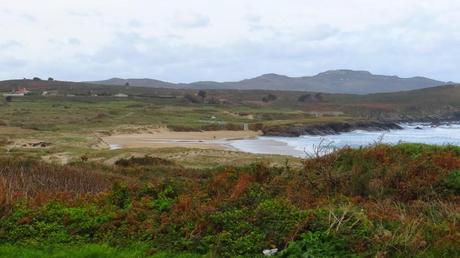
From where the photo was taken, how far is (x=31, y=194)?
11.5 meters

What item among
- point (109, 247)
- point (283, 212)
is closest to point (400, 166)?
point (283, 212)

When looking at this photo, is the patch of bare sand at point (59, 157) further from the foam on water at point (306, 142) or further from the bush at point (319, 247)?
the bush at point (319, 247)

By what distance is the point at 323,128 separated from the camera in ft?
241

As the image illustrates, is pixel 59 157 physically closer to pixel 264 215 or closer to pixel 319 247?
pixel 264 215

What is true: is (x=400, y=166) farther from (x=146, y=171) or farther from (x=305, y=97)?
(x=305, y=97)

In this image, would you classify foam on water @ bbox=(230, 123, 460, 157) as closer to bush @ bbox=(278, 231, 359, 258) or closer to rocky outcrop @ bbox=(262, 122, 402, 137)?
rocky outcrop @ bbox=(262, 122, 402, 137)

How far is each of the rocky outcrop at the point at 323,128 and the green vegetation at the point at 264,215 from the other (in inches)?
2164

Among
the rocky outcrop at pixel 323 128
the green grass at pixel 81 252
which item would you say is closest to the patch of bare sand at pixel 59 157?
the green grass at pixel 81 252

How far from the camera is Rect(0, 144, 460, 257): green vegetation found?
296 inches

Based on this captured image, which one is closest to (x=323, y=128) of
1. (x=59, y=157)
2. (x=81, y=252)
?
(x=59, y=157)

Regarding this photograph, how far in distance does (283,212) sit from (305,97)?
132547 millimetres

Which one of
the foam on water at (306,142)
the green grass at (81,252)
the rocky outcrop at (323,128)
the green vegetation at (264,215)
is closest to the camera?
the green vegetation at (264,215)

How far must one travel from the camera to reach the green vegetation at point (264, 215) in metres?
7.52

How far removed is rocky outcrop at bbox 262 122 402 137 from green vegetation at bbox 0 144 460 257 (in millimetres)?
54970
